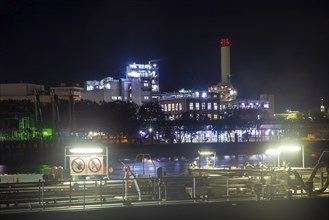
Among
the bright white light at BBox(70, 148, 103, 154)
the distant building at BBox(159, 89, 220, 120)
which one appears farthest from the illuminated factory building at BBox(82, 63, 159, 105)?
the bright white light at BBox(70, 148, 103, 154)

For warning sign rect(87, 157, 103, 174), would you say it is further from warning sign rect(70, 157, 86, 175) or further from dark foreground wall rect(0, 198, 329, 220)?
dark foreground wall rect(0, 198, 329, 220)

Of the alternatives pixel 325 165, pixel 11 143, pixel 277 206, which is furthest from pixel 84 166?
pixel 11 143

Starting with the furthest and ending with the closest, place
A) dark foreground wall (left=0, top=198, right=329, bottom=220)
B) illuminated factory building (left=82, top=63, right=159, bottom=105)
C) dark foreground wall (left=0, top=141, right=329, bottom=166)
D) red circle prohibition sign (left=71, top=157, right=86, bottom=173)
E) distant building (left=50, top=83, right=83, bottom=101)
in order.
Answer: illuminated factory building (left=82, top=63, right=159, bottom=105) < distant building (left=50, top=83, right=83, bottom=101) < dark foreground wall (left=0, top=141, right=329, bottom=166) < red circle prohibition sign (left=71, top=157, right=86, bottom=173) < dark foreground wall (left=0, top=198, right=329, bottom=220)

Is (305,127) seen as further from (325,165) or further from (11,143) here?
(325,165)

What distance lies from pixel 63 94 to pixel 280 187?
6304 inches

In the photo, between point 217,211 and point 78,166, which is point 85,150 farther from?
point 217,211

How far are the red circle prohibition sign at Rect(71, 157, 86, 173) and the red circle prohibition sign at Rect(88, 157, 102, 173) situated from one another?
0.70 feet

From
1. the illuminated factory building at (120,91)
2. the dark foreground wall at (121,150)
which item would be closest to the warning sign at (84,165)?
the dark foreground wall at (121,150)

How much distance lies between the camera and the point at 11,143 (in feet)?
389

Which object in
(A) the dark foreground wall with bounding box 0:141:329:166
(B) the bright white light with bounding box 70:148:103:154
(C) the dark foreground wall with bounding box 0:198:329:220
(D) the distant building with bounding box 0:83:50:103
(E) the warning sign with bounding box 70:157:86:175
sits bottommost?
(A) the dark foreground wall with bounding box 0:141:329:166

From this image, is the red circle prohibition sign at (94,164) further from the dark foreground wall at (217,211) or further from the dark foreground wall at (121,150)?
the dark foreground wall at (121,150)

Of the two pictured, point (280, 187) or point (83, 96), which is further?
point (83, 96)

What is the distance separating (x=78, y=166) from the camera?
21.8 metres

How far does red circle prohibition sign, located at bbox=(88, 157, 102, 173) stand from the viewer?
2177 cm
